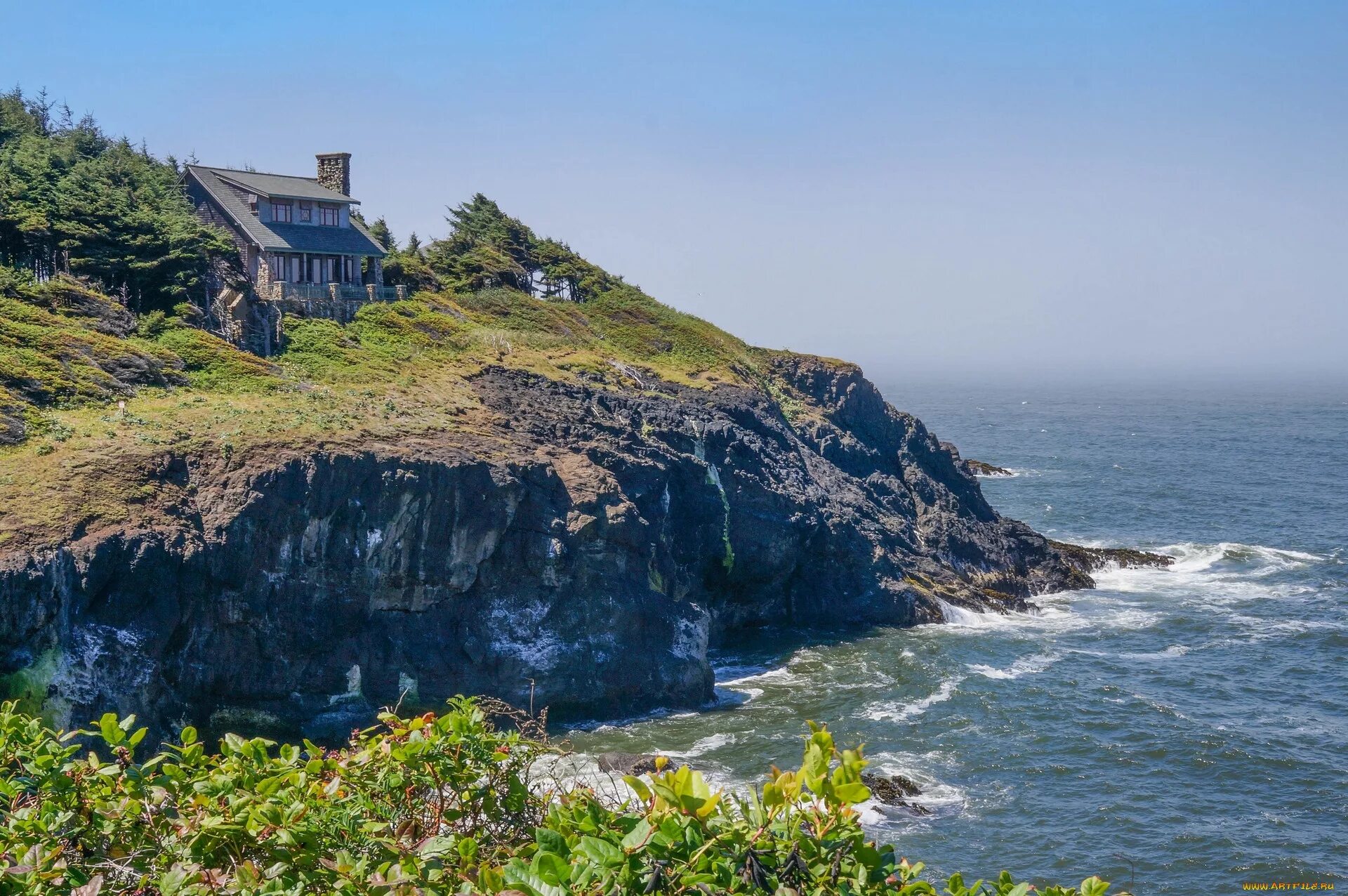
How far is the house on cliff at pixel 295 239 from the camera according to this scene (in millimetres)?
52250

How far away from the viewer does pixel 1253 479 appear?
3516 inches

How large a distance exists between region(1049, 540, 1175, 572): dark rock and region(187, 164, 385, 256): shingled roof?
38549 mm

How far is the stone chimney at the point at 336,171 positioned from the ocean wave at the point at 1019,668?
132ft

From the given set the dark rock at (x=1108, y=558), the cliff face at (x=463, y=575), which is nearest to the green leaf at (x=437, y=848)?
the cliff face at (x=463, y=575)

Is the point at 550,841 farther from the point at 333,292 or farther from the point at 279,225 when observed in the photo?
the point at 279,225

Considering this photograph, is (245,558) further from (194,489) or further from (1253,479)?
A: (1253,479)

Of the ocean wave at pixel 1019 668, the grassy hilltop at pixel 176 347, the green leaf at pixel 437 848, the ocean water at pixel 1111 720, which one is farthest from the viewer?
the ocean wave at pixel 1019 668

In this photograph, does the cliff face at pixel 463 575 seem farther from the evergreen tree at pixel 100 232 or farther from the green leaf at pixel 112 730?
the green leaf at pixel 112 730

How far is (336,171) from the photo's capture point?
199 ft

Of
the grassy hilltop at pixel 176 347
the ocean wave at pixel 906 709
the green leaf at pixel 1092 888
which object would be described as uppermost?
the grassy hilltop at pixel 176 347

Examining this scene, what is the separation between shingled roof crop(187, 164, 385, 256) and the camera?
5447cm

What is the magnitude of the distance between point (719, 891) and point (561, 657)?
3000cm

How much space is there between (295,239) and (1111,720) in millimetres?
41748

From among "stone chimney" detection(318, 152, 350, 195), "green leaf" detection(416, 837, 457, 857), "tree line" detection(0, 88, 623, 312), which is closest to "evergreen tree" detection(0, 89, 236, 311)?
"tree line" detection(0, 88, 623, 312)
